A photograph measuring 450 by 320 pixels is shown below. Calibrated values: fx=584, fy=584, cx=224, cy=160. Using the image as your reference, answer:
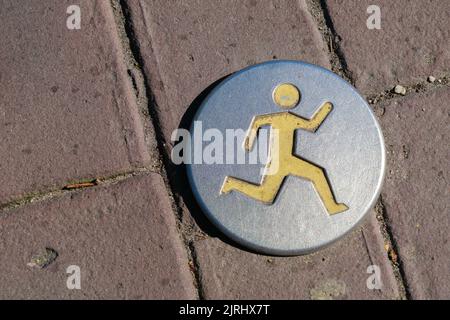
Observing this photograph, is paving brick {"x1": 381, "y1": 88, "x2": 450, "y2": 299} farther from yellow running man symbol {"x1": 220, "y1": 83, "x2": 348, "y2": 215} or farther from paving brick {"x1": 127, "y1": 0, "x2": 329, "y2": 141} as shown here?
paving brick {"x1": 127, "y1": 0, "x2": 329, "y2": 141}

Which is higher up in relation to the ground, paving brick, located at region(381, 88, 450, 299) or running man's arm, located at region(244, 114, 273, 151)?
running man's arm, located at region(244, 114, 273, 151)

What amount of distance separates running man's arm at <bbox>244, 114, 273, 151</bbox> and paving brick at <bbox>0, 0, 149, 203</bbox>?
13.2 inches

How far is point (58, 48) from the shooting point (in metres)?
2.00

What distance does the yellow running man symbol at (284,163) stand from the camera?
1791 mm

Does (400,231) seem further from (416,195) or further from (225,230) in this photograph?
(225,230)

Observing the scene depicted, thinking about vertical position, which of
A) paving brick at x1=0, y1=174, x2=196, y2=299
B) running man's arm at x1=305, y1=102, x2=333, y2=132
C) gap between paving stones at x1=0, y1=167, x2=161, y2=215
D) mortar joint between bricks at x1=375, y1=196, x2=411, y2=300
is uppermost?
running man's arm at x1=305, y1=102, x2=333, y2=132

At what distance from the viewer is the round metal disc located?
1.77 metres

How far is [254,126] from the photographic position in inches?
72.7

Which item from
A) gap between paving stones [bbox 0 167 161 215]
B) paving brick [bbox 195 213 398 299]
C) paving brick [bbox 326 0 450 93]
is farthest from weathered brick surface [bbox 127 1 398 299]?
gap between paving stones [bbox 0 167 161 215]

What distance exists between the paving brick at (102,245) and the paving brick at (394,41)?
0.80 m

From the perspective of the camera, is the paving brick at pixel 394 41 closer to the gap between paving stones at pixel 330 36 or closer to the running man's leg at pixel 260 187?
the gap between paving stones at pixel 330 36

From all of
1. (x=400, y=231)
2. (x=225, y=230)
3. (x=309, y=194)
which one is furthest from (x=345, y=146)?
(x=225, y=230)

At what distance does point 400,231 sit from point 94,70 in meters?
1.13

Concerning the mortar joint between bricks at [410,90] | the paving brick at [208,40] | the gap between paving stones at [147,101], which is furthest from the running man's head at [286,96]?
the gap between paving stones at [147,101]
